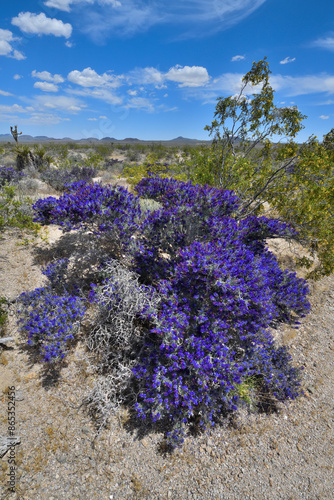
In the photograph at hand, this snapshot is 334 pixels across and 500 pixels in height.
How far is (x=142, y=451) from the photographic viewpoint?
→ 358 centimetres

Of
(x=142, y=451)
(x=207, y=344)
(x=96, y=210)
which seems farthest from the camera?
(x=96, y=210)

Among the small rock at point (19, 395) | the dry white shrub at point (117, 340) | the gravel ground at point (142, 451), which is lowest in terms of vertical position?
the gravel ground at point (142, 451)

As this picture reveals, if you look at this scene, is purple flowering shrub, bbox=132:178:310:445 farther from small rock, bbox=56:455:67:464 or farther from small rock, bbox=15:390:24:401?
small rock, bbox=15:390:24:401

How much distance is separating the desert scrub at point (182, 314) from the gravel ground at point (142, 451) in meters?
0.29

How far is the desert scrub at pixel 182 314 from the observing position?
12.4 ft

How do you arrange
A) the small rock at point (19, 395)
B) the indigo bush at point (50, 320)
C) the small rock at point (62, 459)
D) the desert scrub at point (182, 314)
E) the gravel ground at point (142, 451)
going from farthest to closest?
the indigo bush at point (50, 320)
the small rock at point (19, 395)
the desert scrub at point (182, 314)
the small rock at point (62, 459)
the gravel ground at point (142, 451)

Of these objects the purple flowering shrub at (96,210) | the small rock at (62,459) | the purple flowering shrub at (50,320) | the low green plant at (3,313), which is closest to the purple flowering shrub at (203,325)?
the purple flowering shrub at (96,210)

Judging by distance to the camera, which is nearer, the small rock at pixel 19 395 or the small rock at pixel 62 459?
the small rock at pixel 62 459

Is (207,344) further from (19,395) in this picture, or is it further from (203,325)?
(19,395)

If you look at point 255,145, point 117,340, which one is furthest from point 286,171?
point 117,340

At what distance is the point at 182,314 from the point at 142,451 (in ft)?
7.09

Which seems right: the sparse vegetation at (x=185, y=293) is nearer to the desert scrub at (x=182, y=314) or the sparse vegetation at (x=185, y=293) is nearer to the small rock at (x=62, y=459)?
the desert scrub at (x=182, y=314)

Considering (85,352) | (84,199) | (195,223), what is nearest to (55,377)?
(85,352)

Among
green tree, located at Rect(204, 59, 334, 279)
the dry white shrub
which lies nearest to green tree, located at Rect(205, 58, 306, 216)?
green tree, located at Rect(204, 59, 334, 279)
